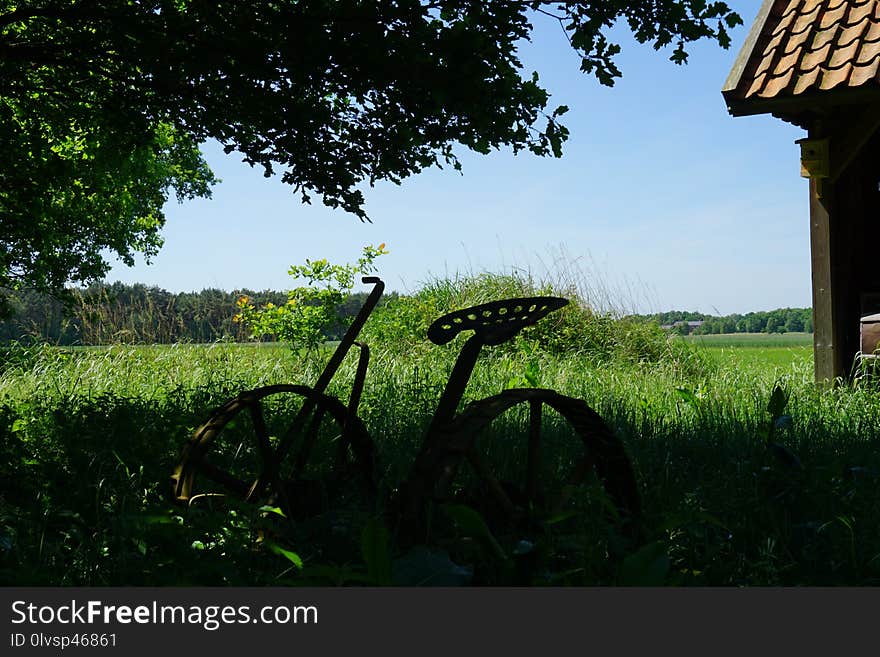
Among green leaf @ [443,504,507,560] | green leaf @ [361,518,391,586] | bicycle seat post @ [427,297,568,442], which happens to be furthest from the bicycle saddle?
green leaf @ [361,518,391,586]

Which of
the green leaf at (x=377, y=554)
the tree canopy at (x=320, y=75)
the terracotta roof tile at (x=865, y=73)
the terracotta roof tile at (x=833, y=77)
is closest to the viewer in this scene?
the green leaf at (x=377, y=554)

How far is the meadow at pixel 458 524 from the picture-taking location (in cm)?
247

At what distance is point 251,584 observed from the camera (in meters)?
2.50

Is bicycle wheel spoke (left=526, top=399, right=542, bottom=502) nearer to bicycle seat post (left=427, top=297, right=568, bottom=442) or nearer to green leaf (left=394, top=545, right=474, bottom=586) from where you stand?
bicycle seat post (left=427, top=297, right=568, bottom=442)

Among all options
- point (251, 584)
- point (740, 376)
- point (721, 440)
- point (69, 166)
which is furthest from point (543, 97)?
point (740, 376)

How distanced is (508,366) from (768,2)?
4409 mm

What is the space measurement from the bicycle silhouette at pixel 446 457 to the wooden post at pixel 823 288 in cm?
425

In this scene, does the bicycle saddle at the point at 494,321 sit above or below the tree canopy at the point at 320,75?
below

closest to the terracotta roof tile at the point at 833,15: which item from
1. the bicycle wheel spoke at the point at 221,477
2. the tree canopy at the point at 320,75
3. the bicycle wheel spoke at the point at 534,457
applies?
the tree canopy at the point at 320,75

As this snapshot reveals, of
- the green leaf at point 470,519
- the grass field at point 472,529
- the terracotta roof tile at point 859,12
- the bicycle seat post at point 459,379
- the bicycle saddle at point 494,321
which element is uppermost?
the terracotta roof tile at point 859,12

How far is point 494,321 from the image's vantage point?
2740mm

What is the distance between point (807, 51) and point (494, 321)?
5.55 m

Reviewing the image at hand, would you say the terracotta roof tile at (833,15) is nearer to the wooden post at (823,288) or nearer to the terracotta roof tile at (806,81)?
the terracotta roof tile at (806,81)

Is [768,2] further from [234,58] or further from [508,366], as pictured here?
[234,58]
